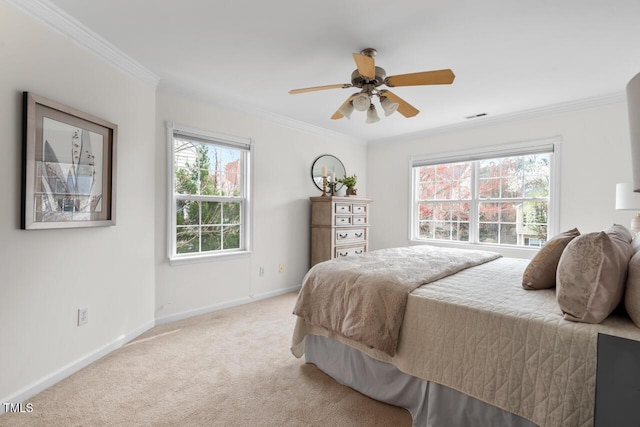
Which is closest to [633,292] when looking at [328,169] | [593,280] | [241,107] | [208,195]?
[593,280]

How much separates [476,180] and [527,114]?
99 centimetres

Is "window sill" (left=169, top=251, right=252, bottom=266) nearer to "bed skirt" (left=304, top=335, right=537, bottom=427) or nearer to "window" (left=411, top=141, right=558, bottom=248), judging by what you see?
"bed skirt" (left=304, top=335, right=537, bottom=427)

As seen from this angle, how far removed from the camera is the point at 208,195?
355 centimetres

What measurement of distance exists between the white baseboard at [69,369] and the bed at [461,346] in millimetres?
1519

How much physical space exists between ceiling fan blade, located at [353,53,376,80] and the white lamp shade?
2410 millimetres

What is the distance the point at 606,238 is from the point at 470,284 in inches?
28.5

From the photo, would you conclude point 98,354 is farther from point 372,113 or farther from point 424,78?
point 424,78

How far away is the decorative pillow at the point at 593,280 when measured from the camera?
4.08 ft

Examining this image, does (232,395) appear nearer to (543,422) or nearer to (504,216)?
(543,422)

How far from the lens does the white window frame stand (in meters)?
3.69

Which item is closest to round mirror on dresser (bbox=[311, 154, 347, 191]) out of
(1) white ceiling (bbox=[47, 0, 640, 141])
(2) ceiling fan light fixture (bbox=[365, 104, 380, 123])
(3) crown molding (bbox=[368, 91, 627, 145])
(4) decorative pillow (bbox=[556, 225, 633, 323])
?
(3) crown molding (bbox=[368, 91, 627, 145])

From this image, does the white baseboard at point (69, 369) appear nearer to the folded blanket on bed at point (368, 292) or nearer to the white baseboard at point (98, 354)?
the white baseboard at point (98, 354)

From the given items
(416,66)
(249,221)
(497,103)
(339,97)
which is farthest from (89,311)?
(497,103)

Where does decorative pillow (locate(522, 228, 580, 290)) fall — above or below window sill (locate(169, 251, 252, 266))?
above
